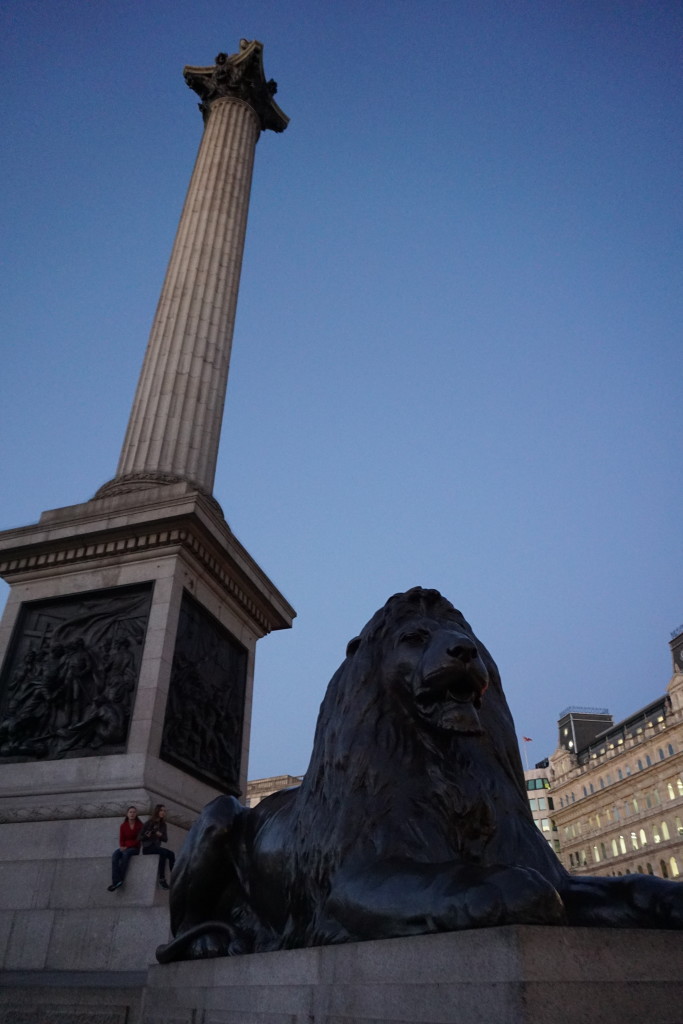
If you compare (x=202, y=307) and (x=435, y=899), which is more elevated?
(x=202, y=307)

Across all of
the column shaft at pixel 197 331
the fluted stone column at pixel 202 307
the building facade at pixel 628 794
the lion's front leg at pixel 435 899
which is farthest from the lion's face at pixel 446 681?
the building facade at pixel 628 794

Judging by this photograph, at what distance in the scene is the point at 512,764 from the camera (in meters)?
2.98

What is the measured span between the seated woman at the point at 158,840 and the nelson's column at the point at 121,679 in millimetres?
126

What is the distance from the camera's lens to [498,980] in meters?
1.66

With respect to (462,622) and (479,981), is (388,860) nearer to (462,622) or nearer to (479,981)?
(479,981)

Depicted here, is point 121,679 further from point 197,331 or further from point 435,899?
point 197,331

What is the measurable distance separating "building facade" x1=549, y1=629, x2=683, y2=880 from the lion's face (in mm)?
41983

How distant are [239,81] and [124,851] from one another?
19.7 meters

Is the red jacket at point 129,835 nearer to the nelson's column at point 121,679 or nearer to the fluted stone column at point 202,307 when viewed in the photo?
the nelson's column at point 121,679

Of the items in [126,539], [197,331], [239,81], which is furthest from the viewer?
[239,81]

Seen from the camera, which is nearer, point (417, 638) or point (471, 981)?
point (471, 981)

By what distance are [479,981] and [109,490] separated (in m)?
10.4

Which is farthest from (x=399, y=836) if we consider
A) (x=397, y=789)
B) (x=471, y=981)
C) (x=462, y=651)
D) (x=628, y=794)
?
(x=628, y=794)

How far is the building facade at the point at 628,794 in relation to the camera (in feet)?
141
